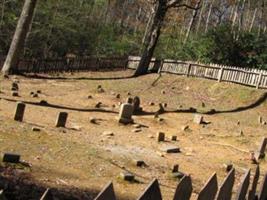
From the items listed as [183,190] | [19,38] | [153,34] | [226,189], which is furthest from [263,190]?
[153,34]

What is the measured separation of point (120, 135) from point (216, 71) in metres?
15.4

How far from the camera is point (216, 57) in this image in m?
30.5

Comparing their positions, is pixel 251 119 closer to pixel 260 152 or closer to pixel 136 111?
pixel 136 111

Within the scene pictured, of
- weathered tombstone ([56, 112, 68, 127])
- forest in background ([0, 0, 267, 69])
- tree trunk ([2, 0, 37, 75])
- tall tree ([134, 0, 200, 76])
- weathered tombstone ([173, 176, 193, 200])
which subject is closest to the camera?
weathered tombstone ([173, 176, 193, 200])

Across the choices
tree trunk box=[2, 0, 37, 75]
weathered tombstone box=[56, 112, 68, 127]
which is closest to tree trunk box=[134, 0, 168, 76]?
tree trunk box=[2, 0, 37, 75]

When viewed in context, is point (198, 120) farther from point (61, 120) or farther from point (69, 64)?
point (69, 64)

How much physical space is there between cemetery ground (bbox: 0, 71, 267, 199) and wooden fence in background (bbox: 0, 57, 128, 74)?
7.70 feet

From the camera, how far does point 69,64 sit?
29828 millimetres

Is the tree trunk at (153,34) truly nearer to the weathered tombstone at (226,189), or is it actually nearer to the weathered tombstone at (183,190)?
the weathered tombstone at (226,189)

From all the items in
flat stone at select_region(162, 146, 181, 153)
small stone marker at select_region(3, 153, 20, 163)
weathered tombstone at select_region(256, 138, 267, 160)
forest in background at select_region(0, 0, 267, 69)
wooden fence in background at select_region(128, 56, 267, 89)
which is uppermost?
forest in background at select_region(0, 0, 267, 69)

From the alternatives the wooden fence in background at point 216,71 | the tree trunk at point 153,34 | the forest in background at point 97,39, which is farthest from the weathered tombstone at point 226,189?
the tree trunk at point 153,34

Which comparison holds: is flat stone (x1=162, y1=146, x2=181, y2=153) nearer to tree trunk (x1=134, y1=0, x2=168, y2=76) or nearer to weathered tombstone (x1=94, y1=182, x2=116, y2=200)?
weathered tombstone (x1=94, y1=182, x2=116, y2=200)

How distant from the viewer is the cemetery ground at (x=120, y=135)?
802cm

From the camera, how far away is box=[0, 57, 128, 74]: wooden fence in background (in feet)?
85.1
